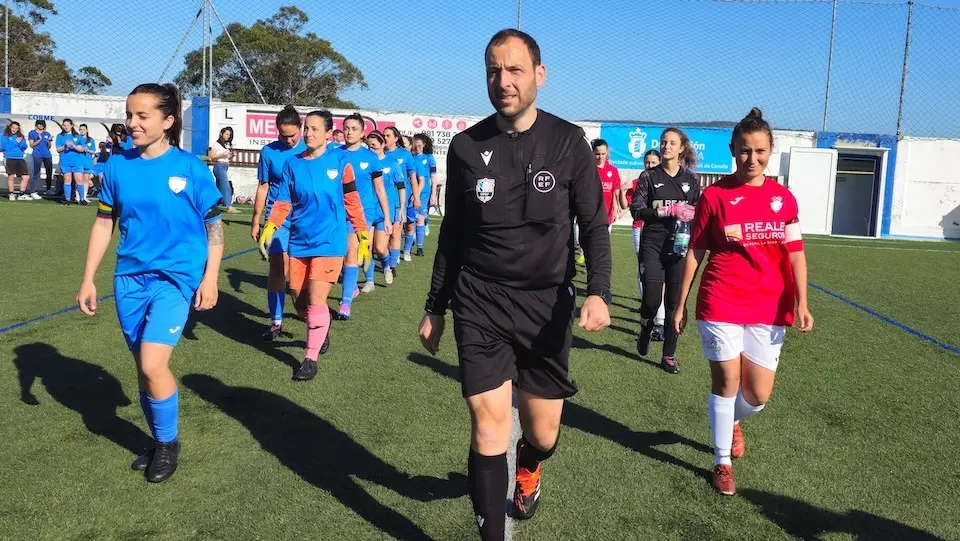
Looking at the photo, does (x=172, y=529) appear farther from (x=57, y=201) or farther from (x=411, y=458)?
(x=57, y=201)

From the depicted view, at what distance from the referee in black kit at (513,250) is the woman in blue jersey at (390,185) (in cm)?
712

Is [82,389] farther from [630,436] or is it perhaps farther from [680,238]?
[680,238]

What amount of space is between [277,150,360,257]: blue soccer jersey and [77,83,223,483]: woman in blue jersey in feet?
6.93

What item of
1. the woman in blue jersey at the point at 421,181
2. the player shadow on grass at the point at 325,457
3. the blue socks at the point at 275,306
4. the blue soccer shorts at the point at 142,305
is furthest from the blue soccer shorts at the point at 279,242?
the woman in blue jersey at the point at 421,181

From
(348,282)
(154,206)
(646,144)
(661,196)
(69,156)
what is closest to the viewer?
(154,206)

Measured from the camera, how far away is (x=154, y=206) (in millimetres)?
3977

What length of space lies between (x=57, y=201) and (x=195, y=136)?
4.50m

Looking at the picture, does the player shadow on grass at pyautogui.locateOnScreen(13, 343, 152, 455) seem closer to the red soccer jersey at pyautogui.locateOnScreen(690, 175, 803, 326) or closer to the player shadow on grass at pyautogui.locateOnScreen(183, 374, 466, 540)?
the player shadow on grass at pyautogui.locateOnScreen(183, 374, 466, 540)

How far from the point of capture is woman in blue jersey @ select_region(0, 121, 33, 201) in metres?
20.8

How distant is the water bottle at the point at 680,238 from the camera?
6.65 meters

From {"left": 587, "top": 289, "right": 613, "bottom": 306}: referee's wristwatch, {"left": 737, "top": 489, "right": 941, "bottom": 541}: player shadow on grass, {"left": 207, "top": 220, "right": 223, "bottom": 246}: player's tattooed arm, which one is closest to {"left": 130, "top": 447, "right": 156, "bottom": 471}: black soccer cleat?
{"left": 207, "top": 220, "right": 223, "bottom": 246}: player's tattooed arm

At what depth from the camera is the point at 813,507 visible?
3932 millimetres

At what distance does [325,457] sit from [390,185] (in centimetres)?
674

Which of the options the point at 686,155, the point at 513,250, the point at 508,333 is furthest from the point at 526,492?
the point at 686,155
